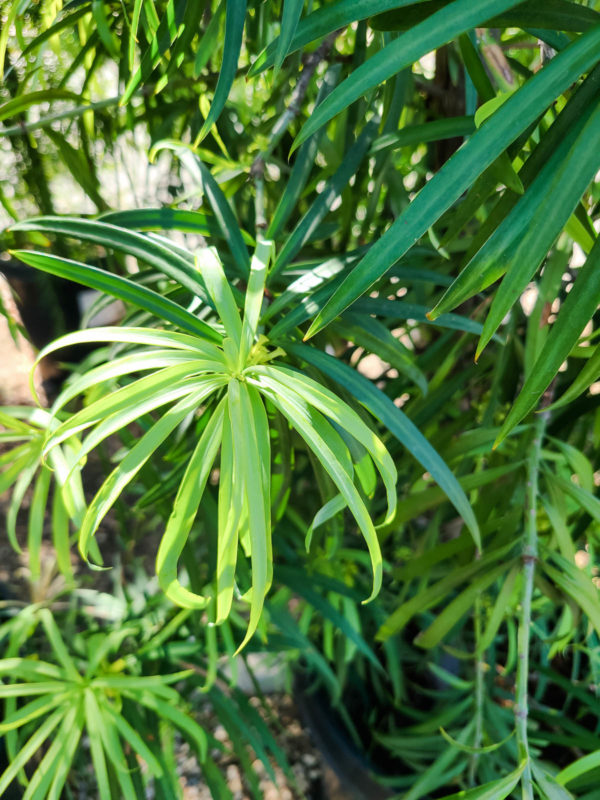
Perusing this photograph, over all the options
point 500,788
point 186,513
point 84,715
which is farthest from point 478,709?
point 186,513

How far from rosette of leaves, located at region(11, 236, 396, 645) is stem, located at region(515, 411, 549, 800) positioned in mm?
187

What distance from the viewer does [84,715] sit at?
21.3 inches

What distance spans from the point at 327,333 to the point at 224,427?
23 cm

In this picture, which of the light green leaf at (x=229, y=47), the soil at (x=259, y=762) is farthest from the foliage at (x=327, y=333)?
the soil at (x=259, y=762)

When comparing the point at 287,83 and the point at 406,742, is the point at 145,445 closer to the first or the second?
the point at 287,83

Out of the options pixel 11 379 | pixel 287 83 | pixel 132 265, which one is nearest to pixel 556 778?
pixel 287 83

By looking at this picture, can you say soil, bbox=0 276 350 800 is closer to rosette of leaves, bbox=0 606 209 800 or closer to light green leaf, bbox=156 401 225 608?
rosette of leaves, bbox=0 606 209 800

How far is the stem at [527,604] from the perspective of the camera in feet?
1.24

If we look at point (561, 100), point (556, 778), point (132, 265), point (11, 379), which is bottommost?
point (556, 778)

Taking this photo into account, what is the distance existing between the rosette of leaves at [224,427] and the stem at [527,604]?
19cm

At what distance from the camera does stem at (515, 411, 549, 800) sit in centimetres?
38

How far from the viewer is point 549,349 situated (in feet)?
0.81

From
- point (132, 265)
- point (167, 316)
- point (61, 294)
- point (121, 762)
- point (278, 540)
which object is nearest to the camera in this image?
point (167, 316)

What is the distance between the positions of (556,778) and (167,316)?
388 mm
